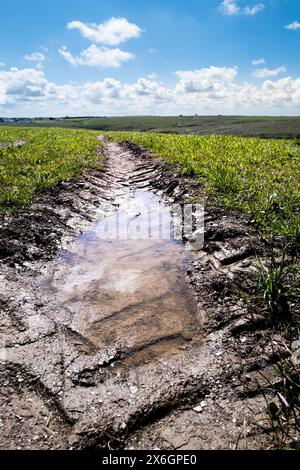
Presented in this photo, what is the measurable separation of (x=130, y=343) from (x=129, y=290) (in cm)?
129

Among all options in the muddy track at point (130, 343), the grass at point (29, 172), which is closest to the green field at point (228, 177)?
the grass at point (29, 172)

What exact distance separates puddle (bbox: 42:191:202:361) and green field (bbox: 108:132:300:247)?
5.53 feet

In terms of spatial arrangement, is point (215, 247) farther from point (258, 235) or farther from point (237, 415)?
point (237, 415)

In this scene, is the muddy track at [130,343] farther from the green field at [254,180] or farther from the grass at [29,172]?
the grass at [29,172]

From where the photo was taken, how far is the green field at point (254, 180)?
6840 mm

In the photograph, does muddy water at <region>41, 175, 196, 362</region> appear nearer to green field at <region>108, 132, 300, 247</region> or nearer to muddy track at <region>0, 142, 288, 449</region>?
muddy track at <region>0, 142, 288, 449</region>

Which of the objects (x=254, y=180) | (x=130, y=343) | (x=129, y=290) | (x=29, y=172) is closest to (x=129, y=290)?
(x=129, y=290)

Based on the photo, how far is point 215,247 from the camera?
6.50m

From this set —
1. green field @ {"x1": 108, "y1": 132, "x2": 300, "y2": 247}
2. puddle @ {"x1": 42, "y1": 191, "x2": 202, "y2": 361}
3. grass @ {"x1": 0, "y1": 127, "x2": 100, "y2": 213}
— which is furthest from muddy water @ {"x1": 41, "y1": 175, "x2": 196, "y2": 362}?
grass @ {"x1": 0, "y1": 127, "x2": 100, "y2": 213}

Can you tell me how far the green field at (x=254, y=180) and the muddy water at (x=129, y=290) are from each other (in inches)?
66.0

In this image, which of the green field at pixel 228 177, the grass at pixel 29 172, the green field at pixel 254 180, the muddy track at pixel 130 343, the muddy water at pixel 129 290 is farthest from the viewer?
the grass at pixel 29 172

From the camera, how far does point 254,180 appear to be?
9578 mm
